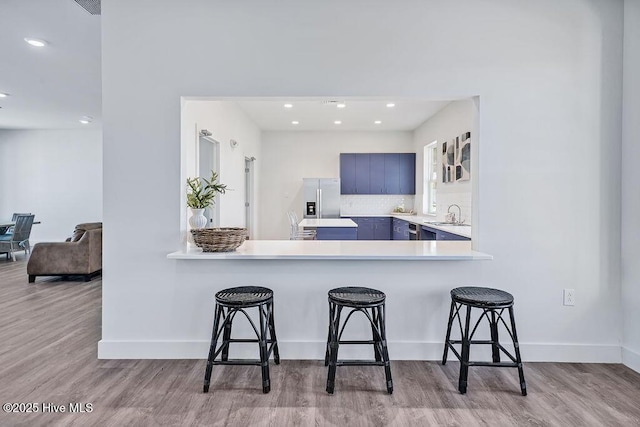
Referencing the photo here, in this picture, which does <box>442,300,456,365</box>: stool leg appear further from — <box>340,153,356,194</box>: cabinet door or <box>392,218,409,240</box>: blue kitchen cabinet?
<box>340,153,356,194</box>: cabinet door

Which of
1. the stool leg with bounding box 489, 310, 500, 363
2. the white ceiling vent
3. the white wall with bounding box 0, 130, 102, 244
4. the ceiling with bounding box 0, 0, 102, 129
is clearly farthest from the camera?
the white wall with bounding box 0, 130, 102, 244

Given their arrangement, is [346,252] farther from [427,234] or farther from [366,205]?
[366,205]

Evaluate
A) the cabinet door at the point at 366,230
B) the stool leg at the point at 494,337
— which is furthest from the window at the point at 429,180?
the stool leg at the point at 494,337

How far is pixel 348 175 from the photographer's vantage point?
7738mm

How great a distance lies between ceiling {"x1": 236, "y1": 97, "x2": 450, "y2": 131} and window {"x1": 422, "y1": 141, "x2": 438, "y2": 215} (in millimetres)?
622

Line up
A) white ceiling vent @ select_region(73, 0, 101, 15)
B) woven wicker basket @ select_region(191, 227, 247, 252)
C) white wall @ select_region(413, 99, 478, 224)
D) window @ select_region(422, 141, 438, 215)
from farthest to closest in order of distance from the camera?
1. window @ select_region(422, 141, 438, 215)
2. white wall @ select_region(413, 99, 478, 224)
3. white ceiling vent @ select_region(73, 0, 101, 15)
4. woven wicker basket @ select_region(191, 227, 247, 252)

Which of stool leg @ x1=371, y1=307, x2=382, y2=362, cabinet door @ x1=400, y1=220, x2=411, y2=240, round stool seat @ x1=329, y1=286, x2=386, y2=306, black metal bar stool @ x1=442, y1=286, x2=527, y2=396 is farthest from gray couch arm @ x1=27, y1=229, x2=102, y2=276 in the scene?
cabinet door @ x1=400, y1=220, x2=411, y2=240

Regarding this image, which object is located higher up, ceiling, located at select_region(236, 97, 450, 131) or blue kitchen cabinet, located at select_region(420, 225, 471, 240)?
ceiling, located at select_region(236, 97, 450, 131)

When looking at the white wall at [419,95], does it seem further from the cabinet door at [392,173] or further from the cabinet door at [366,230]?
the cabinet door at [392,173]

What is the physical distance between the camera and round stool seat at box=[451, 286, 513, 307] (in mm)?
2078

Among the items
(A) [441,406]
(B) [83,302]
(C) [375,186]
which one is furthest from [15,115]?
(A) [441,406]

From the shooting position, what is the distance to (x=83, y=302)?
3891mm

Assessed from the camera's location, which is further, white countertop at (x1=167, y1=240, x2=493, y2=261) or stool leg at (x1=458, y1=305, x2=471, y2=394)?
white countertop at (x1=167, y1=240, x2=493, y2=261)

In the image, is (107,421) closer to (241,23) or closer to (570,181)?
(241,23)
